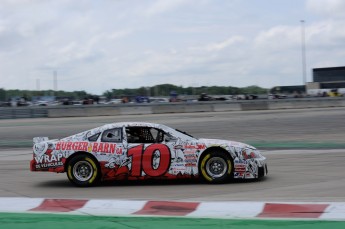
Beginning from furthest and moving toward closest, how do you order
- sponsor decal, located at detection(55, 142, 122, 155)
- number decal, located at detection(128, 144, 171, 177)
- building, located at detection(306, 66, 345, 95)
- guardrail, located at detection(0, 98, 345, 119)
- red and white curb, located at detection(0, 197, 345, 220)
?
building, located at detection(306, 66, 345, 95)
guardrail, located at detection(0, 98, 345, 119)
sponsor decal, located at detection(55, 142, 122, 155)
number decal, located at detection(128, 144, 171, 177)
red and white curb, located at detection(0, 197, 345, 220)

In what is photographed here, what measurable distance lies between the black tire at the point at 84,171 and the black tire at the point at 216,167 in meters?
2.09

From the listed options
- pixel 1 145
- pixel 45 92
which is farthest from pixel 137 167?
pixel 45 92

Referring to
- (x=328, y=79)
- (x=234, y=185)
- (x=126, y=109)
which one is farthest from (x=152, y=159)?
(x=328, y=79)

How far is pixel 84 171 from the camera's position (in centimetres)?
1124

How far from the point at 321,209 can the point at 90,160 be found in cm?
485

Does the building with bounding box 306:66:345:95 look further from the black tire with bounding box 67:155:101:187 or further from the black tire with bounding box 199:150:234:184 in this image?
the black tire with bounding box 67:155:101:187

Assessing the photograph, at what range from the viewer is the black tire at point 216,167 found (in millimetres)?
10898

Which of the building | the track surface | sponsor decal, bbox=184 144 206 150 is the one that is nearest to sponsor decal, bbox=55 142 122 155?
the track surface

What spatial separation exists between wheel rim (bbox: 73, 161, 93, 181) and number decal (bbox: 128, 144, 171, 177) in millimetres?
907

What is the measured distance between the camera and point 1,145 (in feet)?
73.9

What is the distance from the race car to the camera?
429 inches

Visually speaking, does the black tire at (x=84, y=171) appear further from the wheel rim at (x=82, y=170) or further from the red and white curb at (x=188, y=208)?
the red and white curb at (x=188, y=208)

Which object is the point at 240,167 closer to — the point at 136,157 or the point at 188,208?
the point at 136,157

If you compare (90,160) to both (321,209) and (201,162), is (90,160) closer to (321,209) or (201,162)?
(201,162)
